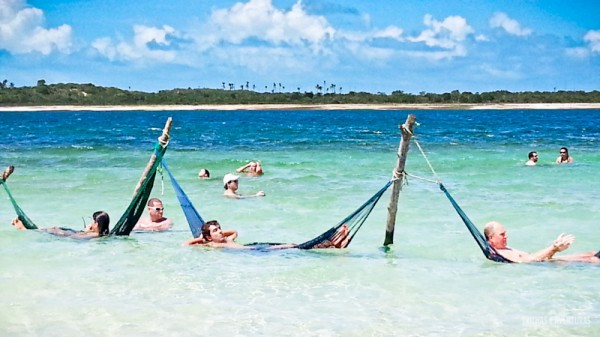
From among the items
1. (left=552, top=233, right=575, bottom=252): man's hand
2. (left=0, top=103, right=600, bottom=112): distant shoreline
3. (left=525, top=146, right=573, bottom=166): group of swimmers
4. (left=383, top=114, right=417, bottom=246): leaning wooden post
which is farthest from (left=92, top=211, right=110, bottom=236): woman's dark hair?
(left=0, top=103, right=600, bottom=112): distant shoreline

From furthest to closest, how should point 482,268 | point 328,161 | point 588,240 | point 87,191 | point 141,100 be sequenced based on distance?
point 141,100 < point 328,161 < point 87,191 < point 588,240 < point 482,268

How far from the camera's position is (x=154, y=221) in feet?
34.8

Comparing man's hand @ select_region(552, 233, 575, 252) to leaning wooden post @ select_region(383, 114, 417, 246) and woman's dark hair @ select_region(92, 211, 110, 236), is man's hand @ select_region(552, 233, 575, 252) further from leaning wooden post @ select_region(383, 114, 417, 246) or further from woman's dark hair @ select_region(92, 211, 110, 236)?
woman's dark hair @ select_region(92, 211, 110, 236)

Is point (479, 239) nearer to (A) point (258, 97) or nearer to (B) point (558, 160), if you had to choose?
(B) point (558, 160)

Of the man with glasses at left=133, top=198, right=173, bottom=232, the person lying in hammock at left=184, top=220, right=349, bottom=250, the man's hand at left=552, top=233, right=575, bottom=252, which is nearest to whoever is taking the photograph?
the man's hand at left=552, top=233, right=575, bottom=252

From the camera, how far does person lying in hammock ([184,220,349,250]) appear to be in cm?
891

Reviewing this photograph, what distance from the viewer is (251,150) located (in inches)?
1147

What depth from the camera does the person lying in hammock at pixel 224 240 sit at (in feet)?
29.2

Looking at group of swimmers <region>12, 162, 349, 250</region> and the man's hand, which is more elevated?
the man's hand

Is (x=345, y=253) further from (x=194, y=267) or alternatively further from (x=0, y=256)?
(x=0, y=256)

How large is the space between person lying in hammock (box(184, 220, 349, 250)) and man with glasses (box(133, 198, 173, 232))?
4.18ft

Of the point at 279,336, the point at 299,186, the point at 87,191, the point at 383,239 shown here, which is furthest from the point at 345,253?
the point at 87,191

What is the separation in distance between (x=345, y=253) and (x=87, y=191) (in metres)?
7.87

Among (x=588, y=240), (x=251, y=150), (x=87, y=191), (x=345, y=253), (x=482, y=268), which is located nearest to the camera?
(x=482, y=268)
